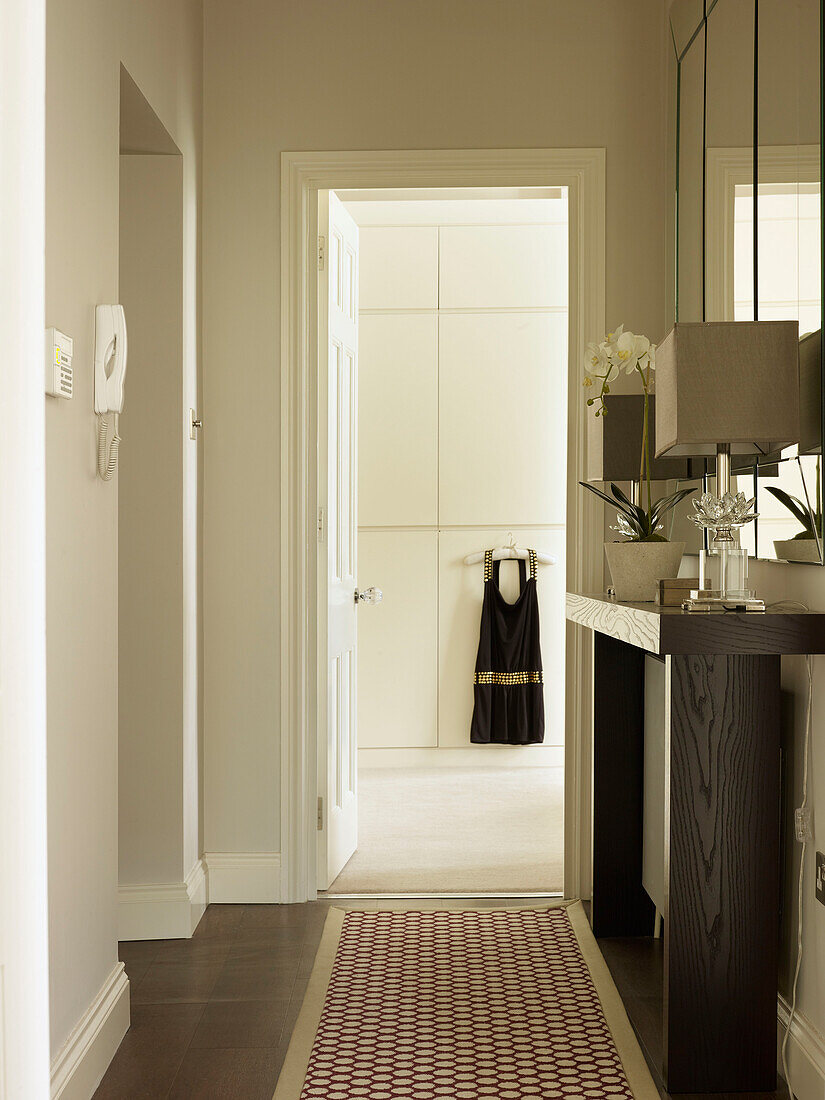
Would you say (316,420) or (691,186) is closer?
(691,186)

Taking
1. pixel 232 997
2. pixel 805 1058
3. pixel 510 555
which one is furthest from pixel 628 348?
pixel 510 555

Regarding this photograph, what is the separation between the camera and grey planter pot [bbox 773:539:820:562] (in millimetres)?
2002

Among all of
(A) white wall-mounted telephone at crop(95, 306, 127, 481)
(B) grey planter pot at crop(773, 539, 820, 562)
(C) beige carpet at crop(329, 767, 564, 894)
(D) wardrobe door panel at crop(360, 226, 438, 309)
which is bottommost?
(C) beige carpet at crop(329, 767, 564, 894)

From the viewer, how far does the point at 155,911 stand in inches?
118

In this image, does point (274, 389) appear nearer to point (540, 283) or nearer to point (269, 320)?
point (269, 320)

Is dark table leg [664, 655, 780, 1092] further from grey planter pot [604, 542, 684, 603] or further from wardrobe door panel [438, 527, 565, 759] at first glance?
wardrobe door panel [438, 527, 565, 759]

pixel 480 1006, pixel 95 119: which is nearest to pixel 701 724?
pixel 480 1006

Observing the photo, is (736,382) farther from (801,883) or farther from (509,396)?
(509,396)

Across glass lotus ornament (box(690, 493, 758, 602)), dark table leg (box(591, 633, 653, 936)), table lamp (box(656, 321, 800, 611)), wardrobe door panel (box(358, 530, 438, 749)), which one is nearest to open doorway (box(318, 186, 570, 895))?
wardrobe door panel (box(358, 530, 438, 749))

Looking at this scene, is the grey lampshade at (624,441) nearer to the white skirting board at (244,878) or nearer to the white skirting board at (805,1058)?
the white skirting board at (805,1058)

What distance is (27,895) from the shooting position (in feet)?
1.17

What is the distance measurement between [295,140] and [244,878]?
244 cm

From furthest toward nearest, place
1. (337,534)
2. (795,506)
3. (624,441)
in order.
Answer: (337,534) < (624,441) < (795,506)

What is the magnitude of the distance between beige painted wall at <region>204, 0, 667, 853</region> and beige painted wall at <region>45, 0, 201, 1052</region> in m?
0.82
